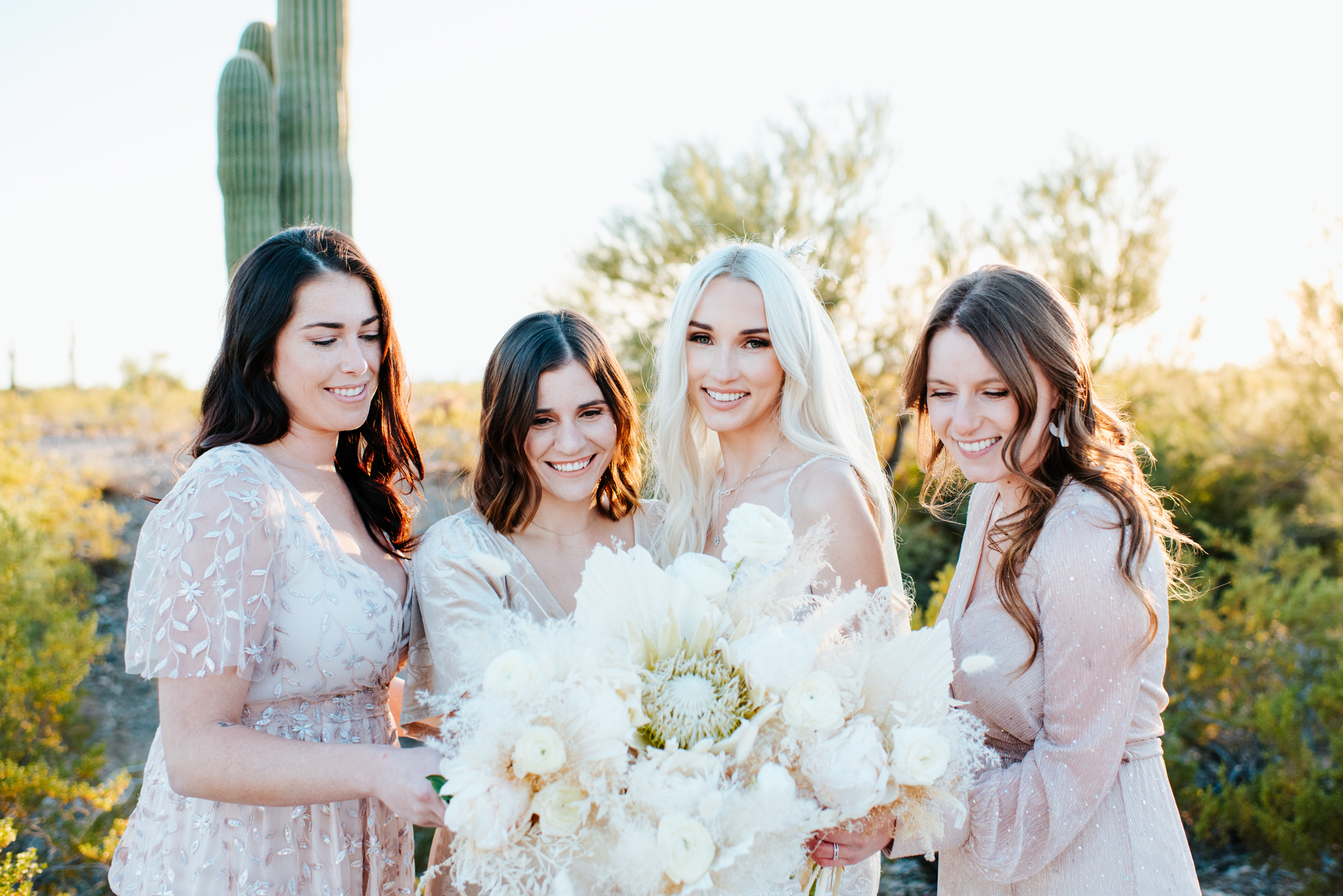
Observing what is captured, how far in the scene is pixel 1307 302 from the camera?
9.07m

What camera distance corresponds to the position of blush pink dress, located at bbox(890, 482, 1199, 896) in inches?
68.7

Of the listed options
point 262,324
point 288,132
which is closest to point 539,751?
point 262,324

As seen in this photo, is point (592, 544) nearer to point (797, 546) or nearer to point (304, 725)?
point (304, 725)

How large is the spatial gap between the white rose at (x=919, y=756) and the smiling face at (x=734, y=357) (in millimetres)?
1524

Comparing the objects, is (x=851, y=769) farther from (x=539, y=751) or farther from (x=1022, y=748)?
(x=1022, y=748)

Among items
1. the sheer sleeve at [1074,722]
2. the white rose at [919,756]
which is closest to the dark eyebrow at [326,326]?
the white rose at [919,756]

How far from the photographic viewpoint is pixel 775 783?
1.11 metres

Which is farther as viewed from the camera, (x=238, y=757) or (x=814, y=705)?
(x=238, y=757)

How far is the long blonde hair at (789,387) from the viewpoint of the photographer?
2543mm

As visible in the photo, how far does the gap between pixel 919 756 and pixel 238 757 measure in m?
1.44

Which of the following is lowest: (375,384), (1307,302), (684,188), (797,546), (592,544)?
(592,544)

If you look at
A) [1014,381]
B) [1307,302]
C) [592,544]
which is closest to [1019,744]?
[1014,381]

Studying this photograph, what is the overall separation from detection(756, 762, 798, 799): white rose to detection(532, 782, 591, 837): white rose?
24cm

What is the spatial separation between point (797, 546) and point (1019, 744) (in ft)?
3.22
